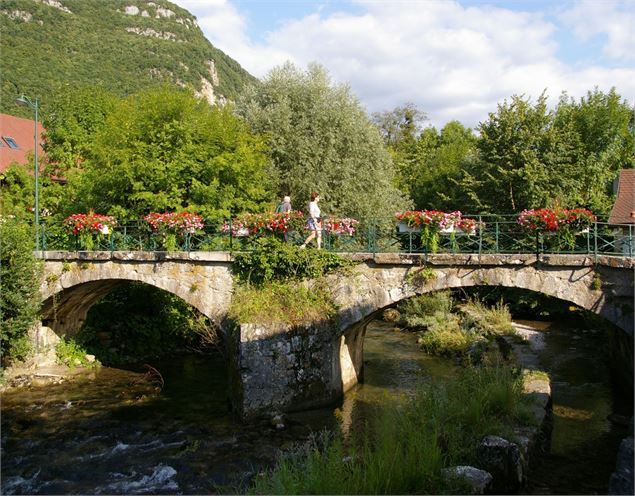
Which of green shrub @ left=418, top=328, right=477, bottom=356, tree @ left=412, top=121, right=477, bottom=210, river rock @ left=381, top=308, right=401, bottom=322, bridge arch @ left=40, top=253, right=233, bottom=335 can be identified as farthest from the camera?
tree @ left=412, top=121, right=477, bottom=210

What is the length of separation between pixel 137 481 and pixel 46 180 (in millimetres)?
15621

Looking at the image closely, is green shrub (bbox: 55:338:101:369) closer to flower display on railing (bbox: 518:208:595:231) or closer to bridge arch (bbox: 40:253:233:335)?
bridge arch (bbox: 40:253:233:335)

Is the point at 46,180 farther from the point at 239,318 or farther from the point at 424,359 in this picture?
the point at 424,359

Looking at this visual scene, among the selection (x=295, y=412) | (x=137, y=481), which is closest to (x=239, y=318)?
(x=295, y=412)

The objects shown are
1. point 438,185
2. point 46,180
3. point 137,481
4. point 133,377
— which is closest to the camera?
point 137,481

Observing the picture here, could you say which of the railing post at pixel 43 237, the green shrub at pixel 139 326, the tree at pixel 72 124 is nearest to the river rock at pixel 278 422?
the green shrub at pixel 139 326

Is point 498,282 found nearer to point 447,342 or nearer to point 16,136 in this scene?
point 447,342

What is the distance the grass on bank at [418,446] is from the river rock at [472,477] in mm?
96

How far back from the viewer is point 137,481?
8.90m

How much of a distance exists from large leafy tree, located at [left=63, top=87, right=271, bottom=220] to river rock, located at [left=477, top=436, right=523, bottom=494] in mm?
10581

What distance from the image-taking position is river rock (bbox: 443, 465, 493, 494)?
21.5 feet

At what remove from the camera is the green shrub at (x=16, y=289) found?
1375 centimetres

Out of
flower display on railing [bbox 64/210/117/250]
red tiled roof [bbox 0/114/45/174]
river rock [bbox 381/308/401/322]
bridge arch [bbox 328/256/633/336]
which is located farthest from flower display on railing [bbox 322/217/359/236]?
red tiled roof [bbox 0/114/45/174]

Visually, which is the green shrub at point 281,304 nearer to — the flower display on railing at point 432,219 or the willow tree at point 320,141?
the flower display on railing at point 432,219
